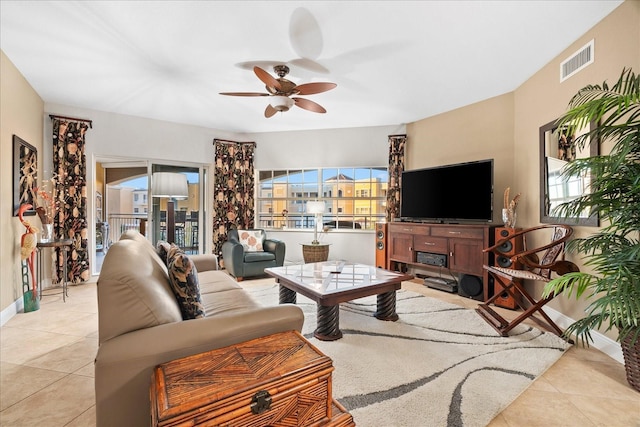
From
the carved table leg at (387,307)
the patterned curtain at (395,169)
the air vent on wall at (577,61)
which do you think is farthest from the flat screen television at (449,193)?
the carved table leg at (387,307)

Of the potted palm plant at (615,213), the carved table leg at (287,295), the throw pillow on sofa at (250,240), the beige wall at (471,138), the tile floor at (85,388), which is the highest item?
the beige wall at (471,138)

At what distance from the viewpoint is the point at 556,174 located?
295 centimetres

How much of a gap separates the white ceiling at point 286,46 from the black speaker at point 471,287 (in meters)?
2.43

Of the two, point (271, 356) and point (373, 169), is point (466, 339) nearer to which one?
point (271, 356)

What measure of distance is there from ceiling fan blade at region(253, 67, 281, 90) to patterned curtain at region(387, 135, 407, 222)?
2772mm

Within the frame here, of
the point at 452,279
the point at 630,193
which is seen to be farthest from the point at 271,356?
the point at 452,279

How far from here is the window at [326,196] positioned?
5.59m

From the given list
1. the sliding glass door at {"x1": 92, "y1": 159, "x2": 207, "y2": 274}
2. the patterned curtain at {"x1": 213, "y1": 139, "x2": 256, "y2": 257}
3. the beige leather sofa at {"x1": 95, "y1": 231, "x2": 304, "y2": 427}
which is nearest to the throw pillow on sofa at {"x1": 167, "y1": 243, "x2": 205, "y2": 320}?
the beige leather sofa at {"x1": 95, "y1": 231, "x2": 304, "y2": 427}

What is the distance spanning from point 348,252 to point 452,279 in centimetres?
190

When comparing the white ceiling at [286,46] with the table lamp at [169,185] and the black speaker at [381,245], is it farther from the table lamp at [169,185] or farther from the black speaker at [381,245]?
the black speaker at [381,245]

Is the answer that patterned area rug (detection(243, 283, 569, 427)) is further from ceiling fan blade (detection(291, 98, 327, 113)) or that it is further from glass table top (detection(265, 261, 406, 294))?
ceiling fan blade (detection(291, 98, 327, 113))

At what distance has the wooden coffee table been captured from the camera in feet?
8.13

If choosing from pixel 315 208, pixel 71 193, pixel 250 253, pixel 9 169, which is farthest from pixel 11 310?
pixel 315 208

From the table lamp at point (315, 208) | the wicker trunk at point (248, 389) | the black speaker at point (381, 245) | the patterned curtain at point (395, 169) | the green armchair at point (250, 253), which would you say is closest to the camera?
the wicker trunk at point (248, 389)
